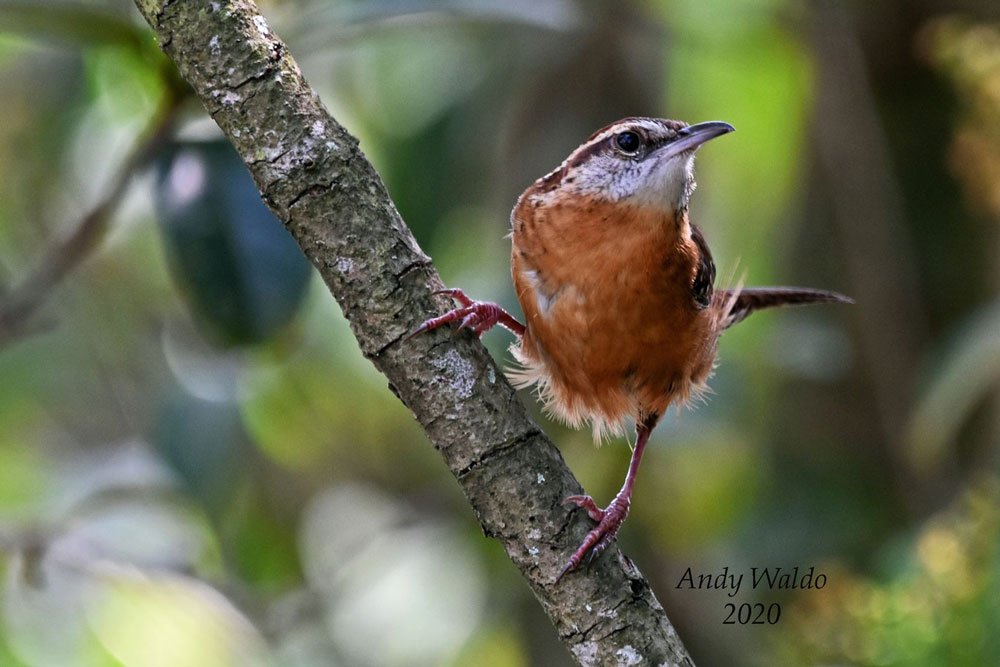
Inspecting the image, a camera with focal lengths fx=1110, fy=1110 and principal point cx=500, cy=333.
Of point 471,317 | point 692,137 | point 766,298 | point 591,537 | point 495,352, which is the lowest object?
point 591,537

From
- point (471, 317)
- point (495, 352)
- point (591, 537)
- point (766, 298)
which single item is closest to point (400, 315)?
point (471, 317)

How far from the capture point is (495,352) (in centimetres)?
356

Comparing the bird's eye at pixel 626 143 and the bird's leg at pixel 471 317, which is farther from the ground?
the bird's eye at pixel 626 143

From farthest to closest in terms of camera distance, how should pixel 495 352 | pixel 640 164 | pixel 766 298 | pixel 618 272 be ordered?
1. pixel 766 298
2. pixel 495 352
3. pixel 640 164
4. pixel 618 272

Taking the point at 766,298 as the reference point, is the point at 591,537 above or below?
below

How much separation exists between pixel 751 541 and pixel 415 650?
4.70ft

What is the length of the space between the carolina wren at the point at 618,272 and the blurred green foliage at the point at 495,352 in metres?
0.53

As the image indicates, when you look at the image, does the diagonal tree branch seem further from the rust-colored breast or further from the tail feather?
the tail feather

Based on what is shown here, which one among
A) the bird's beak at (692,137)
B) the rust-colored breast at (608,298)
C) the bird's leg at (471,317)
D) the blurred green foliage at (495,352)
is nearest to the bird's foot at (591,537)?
the bird's leg at (471,317)

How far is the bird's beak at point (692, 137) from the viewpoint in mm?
2984

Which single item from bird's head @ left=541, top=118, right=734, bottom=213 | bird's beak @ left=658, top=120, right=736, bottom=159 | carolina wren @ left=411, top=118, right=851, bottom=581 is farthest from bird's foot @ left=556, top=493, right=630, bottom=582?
bird's beak @ left=658, top=120, right=736, bottom=159

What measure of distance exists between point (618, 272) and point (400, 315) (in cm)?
108

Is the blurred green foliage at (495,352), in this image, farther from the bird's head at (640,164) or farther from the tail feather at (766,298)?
the bird's head at (640,164)

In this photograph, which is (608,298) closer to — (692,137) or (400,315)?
(692,137)
